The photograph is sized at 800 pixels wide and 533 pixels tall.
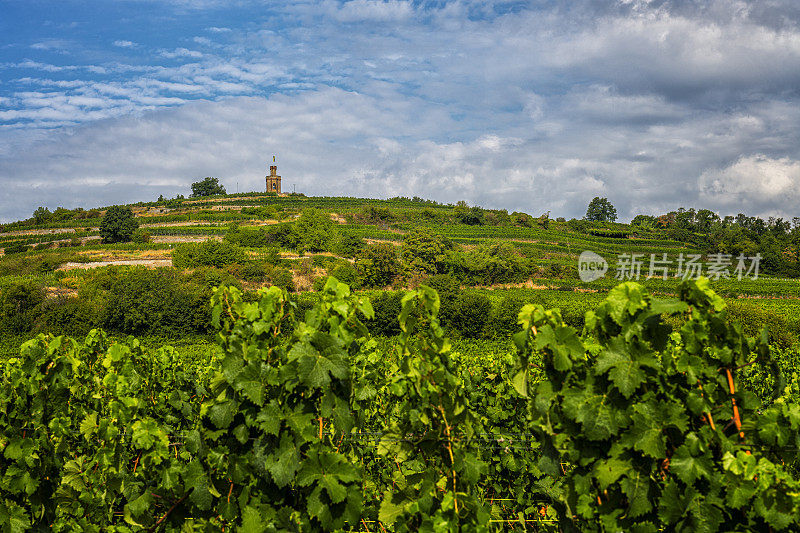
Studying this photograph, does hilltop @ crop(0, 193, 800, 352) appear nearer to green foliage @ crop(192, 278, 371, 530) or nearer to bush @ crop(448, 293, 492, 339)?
bush @ crop(448, 293, 492, 339)

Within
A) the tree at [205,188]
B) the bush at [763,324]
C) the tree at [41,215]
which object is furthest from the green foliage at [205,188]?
the bush at [763,324]

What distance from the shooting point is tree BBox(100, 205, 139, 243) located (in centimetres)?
6088

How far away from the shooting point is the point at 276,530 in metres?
2.65

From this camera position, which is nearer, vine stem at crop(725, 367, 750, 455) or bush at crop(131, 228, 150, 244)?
vine stem at crop(725, 367, 750, 455)

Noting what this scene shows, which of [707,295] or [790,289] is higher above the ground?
[707,295]

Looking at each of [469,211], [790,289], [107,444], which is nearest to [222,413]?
[107,444]

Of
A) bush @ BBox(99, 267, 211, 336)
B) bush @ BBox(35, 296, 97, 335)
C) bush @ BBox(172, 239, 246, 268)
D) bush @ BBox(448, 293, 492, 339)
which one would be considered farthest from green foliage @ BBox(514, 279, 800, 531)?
bush @ BBox(172, 239, 246, 268)

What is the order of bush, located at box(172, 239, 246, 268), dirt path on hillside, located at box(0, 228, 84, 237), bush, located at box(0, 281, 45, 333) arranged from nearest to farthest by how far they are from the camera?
1. bush, located at box(0, 281, 45, 333)
2. bush, located at box(172, 239, 246, 268)
3. dirt path on hillside, located at box(0, 228, 84, 237)

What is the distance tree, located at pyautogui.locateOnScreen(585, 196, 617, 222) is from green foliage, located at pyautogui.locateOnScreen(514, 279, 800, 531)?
11973cm

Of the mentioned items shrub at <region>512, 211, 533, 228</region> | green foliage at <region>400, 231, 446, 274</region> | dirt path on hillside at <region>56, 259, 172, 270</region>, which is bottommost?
dirt path on hillside at <region>56, 259, 172, 270</region>

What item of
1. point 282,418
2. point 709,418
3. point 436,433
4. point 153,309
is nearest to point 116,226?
→ point 153,309

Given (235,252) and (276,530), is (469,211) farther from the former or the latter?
(276,530)

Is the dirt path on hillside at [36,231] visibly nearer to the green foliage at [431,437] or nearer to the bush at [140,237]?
the bush at [140,237]

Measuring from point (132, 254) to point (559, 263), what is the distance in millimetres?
44450
